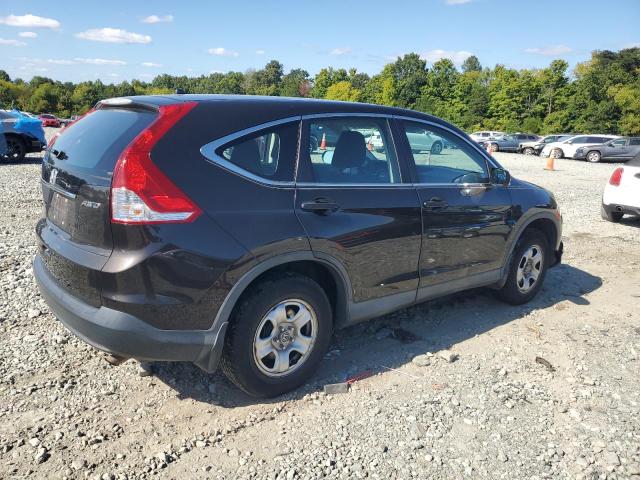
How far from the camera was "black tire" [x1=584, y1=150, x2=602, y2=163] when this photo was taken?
29422 millimetres

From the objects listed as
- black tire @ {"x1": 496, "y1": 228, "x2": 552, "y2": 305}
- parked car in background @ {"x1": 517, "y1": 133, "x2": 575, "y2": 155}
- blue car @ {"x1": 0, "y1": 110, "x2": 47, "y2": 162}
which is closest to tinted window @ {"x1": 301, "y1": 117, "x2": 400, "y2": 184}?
black tire @ {"x1": 496, "y1": 228, "x2": 552, "y2": 305}

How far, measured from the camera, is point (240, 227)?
2889 millimetres

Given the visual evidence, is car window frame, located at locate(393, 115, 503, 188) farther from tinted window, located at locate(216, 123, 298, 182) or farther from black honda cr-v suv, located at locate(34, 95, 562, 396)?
tinted window, located at locate(216, 123, 298, 182)

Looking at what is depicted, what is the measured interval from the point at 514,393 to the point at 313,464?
62.4 inches

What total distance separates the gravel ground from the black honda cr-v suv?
0.38 metres

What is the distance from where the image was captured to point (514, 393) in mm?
3553

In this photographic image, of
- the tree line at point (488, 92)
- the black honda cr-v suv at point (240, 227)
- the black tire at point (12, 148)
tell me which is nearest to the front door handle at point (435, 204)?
the black honda cr-v suv at point (240, 227)

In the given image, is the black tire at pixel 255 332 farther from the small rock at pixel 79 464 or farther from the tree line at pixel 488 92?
the tree line at pixel 488 92

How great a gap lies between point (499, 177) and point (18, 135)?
14.7 metres

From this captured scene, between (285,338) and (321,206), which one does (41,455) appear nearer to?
(285,338)

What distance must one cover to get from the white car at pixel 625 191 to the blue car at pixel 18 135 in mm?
14470

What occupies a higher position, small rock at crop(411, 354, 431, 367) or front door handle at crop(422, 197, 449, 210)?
front door handle at crop(422, 197, 449, 210)

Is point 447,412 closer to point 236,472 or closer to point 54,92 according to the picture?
point 236,472

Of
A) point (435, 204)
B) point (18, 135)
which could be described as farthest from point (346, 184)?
point (18, 135)
